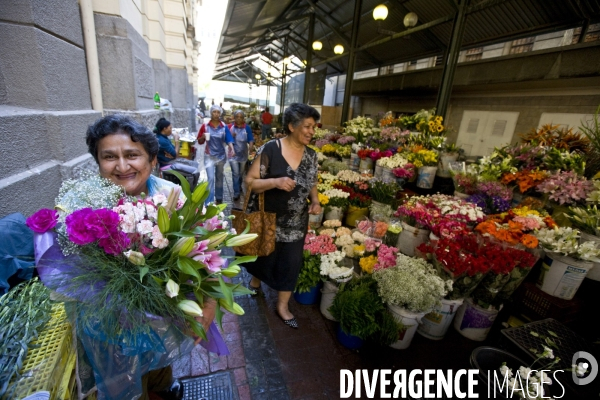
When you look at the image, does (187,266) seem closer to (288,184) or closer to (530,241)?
(288,184)

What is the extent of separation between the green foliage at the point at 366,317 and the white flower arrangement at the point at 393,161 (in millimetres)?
2746

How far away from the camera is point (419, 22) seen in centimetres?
1023

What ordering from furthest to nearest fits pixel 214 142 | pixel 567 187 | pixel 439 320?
pixel 214 142
pixel 567 187
pixel 439 320

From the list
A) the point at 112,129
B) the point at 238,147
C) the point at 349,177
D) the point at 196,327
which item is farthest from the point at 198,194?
the point at 238,147

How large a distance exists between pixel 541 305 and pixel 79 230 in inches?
137

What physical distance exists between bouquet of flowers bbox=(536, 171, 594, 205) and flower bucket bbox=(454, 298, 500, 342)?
1412 millimetres

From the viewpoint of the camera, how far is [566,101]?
7.87m

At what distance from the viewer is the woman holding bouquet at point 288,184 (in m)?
2.35

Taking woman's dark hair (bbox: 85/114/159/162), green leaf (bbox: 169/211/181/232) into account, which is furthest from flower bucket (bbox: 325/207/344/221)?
green leaf (bbox: 169/211/181/232)

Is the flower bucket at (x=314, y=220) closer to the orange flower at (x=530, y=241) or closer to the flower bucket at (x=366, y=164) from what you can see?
the flower bucket at (x=366, y=164)

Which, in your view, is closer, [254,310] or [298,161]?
[298,161]

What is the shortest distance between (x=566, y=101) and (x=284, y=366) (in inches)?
418

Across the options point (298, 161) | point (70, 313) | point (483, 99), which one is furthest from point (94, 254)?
point (483, 99)

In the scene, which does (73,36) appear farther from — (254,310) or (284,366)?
(284,366)
